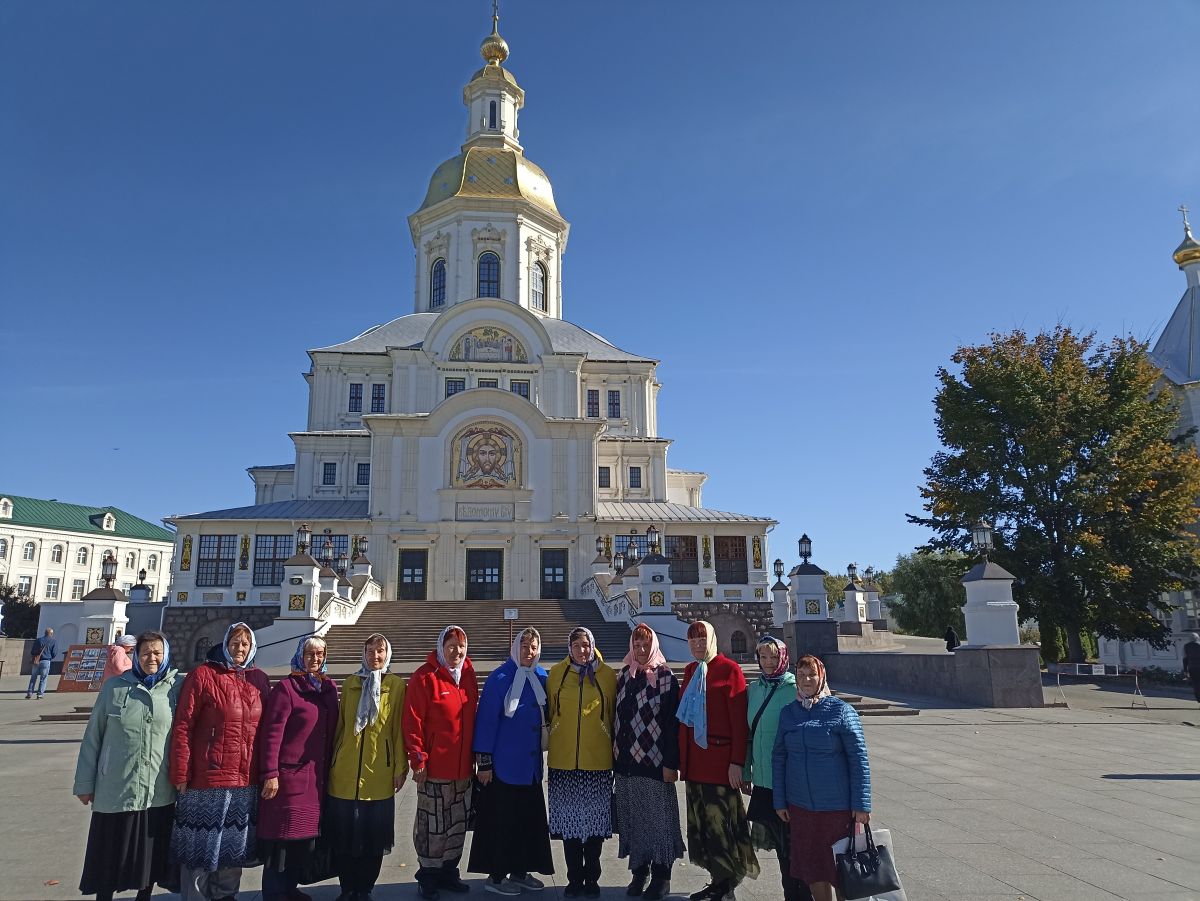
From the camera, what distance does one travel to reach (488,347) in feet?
119

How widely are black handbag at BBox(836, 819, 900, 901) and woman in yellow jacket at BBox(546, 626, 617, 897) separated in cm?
179

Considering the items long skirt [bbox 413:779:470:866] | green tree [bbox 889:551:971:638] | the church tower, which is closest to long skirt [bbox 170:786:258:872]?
long skirt [bbox 413:779:470:866]

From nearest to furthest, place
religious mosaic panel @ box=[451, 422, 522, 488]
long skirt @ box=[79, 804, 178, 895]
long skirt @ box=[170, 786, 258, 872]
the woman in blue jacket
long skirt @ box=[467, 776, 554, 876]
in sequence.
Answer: the woman in blue jacket < long skirt @ box=[79, 804, 178, 895] < long skirt @ box=[170, 786, 258, 872] < long skirt @ box=[467, 776, 554, 876] < religious mosaic panel @ box=[451, 422, 522, 488]

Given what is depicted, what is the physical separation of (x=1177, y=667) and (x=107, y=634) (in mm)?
31295

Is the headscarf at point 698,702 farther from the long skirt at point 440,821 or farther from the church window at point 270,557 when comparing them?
the church window at point 270,557

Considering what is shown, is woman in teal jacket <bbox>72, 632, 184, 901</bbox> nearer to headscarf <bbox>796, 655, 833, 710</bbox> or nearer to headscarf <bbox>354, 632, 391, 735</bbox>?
headscarf <bbox>354, 632, 391, 735</bbox>

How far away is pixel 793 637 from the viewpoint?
67.8 ft

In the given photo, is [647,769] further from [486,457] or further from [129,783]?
[486,457]

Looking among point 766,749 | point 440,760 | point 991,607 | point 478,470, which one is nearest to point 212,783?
point 440,760

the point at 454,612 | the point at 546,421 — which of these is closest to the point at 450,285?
the point at 546,421

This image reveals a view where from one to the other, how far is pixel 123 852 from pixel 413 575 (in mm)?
27369

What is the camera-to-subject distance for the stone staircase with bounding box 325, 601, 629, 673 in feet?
75.9

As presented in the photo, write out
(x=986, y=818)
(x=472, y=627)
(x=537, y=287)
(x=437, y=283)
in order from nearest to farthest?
1. (x=986, y=818)
2. (x=472, y=627)
3. (x=437, y=283)
4. (x=537, y=287)

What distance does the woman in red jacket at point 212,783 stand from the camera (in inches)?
188
